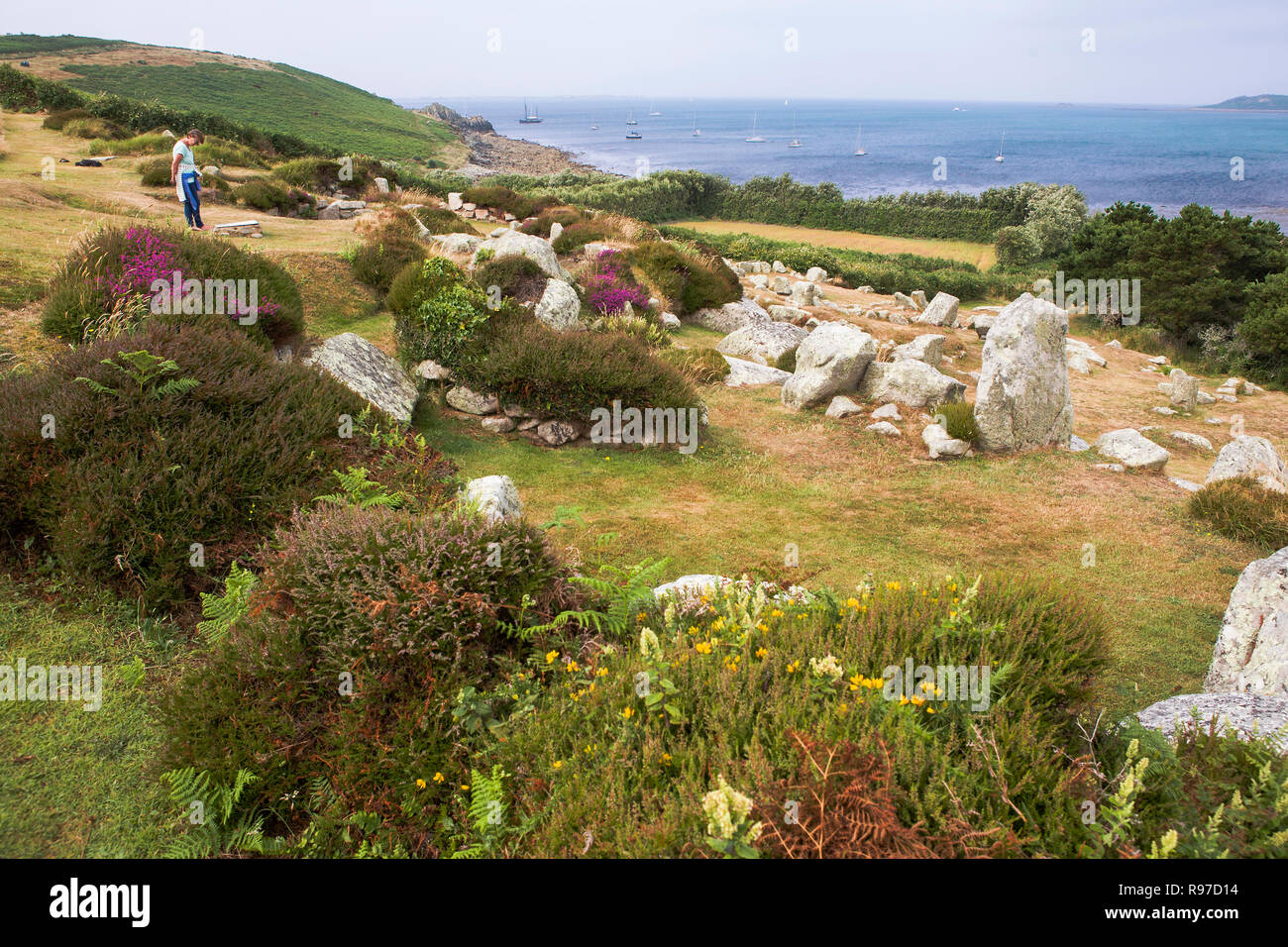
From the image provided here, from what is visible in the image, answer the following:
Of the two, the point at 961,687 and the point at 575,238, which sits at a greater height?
the point at 575,238

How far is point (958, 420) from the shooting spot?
42.0ft

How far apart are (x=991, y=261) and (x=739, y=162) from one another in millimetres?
A: 119504

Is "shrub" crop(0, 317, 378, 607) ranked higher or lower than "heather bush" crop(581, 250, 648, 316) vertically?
lower

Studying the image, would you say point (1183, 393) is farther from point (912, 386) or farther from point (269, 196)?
point (269, 196)

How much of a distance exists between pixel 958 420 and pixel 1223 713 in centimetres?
893

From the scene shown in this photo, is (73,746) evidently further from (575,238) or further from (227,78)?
(227,78)

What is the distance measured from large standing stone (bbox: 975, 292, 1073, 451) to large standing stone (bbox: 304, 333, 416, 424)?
9.51 meters

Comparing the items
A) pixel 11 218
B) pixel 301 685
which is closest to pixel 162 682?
pixel 301 685

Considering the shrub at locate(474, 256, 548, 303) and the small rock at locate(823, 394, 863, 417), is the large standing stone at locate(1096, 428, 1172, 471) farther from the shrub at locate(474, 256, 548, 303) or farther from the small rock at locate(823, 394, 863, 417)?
the shrub at locate(474, 256, 548, 303)

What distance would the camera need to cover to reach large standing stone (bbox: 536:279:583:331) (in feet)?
48.9

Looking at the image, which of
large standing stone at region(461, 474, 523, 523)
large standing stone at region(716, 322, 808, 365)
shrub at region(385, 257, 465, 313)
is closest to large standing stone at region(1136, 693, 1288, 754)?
large standing stone at region(461, 474, 523, 523)

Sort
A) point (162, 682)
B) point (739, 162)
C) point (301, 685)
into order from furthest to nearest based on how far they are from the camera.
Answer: point (739, 162) → point (162, 682) → point (301, 685)

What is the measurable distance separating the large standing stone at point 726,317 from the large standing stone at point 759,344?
1.70 m

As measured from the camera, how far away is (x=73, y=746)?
4551 millimetres
